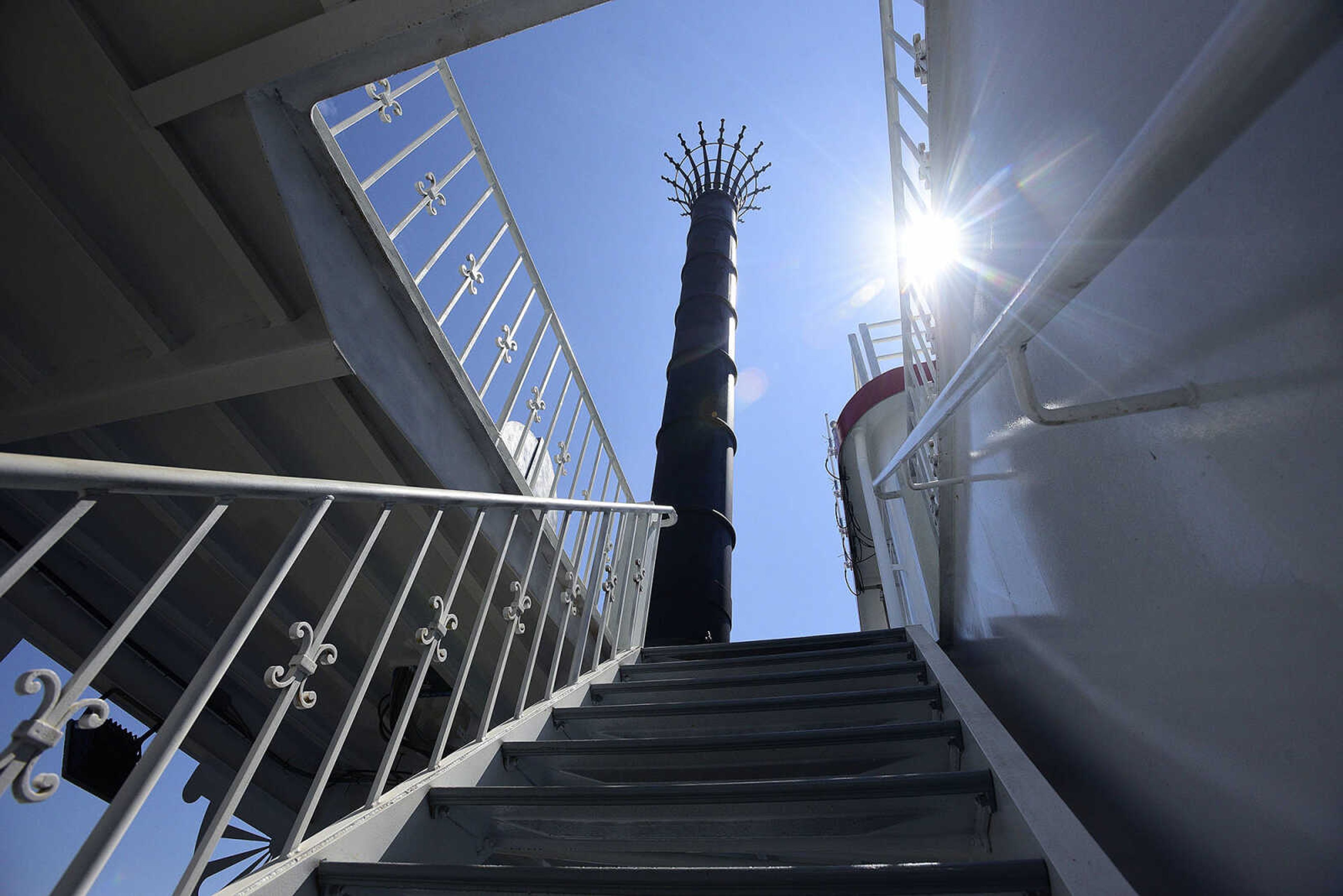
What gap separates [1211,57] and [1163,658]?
3.30 feet

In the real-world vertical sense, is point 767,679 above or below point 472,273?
below

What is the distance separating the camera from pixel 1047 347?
1617 mm

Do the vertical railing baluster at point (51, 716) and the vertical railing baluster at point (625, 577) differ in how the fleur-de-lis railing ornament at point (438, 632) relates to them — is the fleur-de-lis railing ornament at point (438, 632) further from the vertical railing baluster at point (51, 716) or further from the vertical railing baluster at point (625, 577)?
the vertical railing baluster at point (625, 577)

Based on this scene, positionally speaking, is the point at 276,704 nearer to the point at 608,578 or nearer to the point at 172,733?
the point at 172,733

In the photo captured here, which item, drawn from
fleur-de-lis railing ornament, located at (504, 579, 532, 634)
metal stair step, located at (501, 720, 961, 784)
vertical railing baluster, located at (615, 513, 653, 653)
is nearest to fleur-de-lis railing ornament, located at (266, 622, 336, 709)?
fleur-de-lis railing ornament, located at (504, 579, 532, 634)

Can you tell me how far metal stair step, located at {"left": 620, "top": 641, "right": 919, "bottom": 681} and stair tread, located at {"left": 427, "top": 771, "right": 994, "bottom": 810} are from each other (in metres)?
1.29

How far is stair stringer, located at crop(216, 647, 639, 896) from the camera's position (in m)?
1.37

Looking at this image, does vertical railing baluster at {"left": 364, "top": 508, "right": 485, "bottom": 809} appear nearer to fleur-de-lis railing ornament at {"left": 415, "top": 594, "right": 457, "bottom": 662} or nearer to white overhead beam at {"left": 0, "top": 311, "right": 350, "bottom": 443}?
fleur-de-lis railing ornament at {"left": 415, "top": 594, "right": 457, "bottom": 662}

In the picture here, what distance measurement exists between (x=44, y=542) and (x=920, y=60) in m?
3.19

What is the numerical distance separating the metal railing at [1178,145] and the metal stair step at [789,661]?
2.16 meters

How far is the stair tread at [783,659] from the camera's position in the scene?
3.08 metres

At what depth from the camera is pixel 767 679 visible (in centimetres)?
283

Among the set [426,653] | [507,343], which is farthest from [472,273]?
[426,653]

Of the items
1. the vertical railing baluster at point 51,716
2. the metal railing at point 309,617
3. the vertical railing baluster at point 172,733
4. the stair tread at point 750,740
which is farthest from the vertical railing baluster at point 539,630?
the vertical railing baluster at point 51,716
